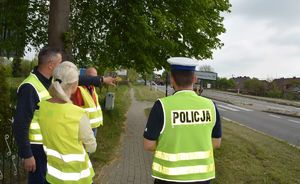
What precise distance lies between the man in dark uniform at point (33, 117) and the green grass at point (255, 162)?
4630mm

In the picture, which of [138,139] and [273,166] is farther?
[138,139]

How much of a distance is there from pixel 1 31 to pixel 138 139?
7.45m

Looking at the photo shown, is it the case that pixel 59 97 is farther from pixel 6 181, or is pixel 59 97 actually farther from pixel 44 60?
pixel 6 181

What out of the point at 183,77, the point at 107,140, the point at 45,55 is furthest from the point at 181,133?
the point at 107,140

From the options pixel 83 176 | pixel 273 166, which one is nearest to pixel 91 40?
pixel 273 166

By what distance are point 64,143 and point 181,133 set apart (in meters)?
0.99

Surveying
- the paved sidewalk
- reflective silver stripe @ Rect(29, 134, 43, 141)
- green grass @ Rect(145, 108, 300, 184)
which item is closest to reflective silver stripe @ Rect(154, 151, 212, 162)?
reflective silver stripe @ Rect(29, 134, 43, 141)

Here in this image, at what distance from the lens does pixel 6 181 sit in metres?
7.25

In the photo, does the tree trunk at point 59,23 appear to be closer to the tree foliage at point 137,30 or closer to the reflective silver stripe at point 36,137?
the tree foliage at point 137,30

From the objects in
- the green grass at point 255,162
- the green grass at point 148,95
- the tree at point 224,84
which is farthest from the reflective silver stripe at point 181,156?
the tree at point 224,84

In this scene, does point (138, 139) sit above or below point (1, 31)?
below

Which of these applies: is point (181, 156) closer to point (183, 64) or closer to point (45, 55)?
point (183, 64)

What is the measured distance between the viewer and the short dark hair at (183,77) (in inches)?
160

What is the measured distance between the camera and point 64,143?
4.02 metres
